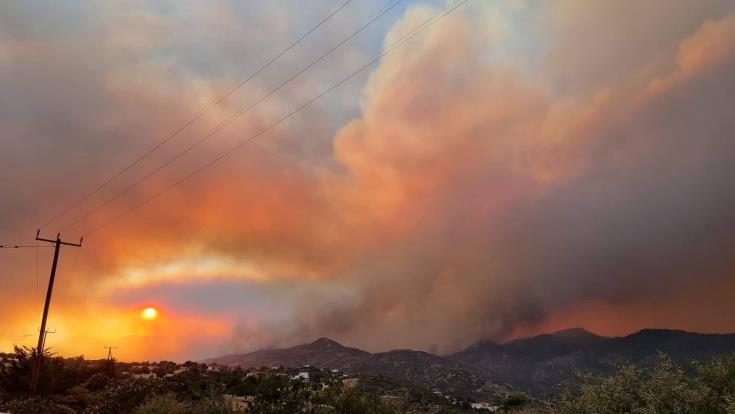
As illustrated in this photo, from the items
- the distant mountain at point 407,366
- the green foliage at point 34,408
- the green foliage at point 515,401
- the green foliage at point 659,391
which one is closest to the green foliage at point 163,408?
the green foliage at point 34,408

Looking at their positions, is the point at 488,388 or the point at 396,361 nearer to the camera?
the point at 488,388

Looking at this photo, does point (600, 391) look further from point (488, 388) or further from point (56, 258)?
point (488, 388)

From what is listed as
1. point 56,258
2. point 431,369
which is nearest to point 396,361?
point 431,369

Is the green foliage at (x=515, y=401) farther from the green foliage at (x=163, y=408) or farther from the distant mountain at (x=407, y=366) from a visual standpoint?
the distant mountain at (x=407, y=366)

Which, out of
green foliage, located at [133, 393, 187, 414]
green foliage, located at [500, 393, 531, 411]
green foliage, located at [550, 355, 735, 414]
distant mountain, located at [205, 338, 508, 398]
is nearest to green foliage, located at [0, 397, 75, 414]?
green foliage, located at [133, 393, 187, 414]

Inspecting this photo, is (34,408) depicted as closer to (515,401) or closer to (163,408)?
(163,408)

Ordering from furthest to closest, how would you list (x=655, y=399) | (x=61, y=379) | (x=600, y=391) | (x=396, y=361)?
1. (x=396, y=361)
2. (x=61, y=379)
3. (x=600, y=391)
4. (x=655, y=399)

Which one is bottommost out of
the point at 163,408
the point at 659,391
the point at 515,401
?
the point at 515,401

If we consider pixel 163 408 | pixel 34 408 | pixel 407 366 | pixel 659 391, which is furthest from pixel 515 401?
pixel 407 366

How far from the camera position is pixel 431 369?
484 feet

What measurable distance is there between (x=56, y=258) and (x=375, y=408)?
37.0 m

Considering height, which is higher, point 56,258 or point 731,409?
point 56,258

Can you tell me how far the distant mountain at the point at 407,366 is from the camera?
122881 millimetres

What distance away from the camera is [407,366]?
497 ft
